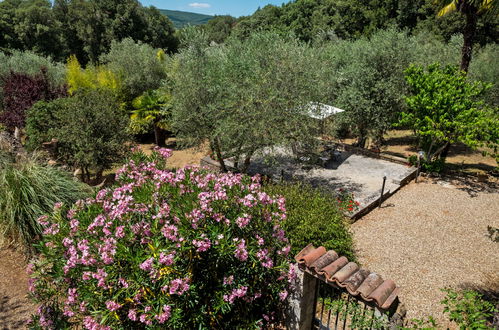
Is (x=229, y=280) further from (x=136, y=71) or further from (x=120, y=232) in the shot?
(x=136, y=71)

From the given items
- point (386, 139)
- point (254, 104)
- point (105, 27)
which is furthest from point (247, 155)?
point (105, 27)

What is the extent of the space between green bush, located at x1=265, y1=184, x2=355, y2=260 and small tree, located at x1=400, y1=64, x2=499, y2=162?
7570 mm

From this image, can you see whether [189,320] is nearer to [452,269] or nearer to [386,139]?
[452,269]

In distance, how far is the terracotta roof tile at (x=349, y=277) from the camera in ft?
12.4

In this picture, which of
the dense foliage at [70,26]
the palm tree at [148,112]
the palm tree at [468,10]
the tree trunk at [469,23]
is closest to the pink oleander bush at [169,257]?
the palm tree at [468,10]

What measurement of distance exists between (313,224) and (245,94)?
551 cm

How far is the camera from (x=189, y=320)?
392 cm

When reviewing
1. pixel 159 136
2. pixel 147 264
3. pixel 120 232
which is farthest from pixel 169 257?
pixel 159 136

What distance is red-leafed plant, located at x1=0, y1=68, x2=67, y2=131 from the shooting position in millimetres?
14836

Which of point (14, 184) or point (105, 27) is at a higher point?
point (105, 27)

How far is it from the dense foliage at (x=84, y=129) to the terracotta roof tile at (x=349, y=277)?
378 inches

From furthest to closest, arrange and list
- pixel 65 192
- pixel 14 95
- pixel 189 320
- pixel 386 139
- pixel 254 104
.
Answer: pixel 386 139, pixel 14 95, pixel 254 104, pixel 65 192, pixel 189 320

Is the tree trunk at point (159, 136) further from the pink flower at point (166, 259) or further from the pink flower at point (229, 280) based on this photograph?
the pink flower at point (166, 259)

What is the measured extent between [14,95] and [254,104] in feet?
42.1
